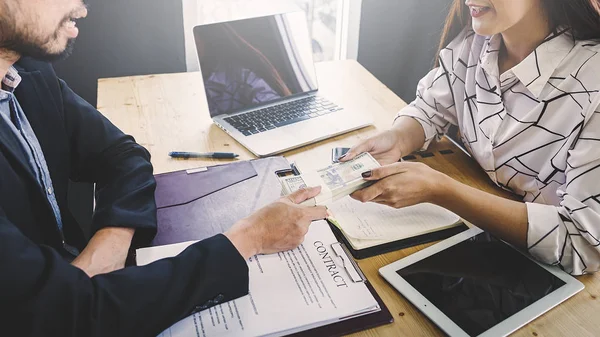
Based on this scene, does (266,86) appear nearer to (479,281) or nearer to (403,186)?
(403,186)

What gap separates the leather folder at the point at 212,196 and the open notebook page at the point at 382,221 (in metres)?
0.12

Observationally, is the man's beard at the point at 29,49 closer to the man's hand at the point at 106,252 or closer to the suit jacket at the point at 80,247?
the suit jacket at the point at 80,247

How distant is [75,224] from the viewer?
105 centimetres

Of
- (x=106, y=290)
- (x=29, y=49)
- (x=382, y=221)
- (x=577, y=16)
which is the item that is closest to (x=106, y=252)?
(x=106, y=290)

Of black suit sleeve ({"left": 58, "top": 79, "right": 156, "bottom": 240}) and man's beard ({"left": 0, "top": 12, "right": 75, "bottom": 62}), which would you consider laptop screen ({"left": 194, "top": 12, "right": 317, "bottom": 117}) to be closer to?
black suit sleeve ({"left": 58, "top": 79, "right": 156, "bottom": 240})

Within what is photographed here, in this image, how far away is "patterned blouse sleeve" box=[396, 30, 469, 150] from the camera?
1.26m

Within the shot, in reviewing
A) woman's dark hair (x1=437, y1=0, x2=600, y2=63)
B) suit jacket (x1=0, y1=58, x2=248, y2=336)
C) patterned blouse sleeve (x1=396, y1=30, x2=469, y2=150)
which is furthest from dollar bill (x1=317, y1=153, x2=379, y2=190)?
woman's dark hair (x1=437, y1=0, x2=600, y2=63)

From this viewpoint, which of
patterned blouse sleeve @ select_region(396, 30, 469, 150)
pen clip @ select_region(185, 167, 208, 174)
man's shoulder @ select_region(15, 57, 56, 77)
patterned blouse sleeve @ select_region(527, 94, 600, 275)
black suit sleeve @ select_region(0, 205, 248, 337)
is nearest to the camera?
black suit sleeve @ select_region(0, 205, 248, 337)

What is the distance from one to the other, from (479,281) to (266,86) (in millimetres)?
824

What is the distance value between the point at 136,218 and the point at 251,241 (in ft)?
0.72

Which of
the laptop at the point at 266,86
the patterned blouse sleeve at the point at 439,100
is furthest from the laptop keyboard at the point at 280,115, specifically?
the patterned blouse sleeve at the point at 439,100

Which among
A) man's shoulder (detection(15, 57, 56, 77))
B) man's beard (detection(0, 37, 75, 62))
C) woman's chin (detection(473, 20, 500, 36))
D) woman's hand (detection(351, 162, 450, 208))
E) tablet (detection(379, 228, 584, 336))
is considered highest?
woman's chin (detection(473, 20, 500, 36))

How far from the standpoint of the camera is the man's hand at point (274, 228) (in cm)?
82

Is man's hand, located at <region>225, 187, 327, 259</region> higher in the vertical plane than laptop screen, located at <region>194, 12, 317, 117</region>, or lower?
lower
